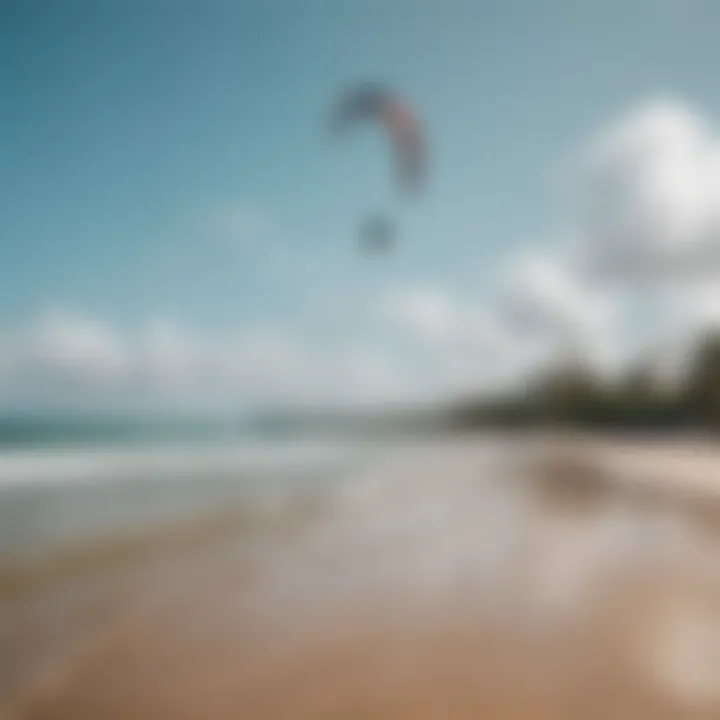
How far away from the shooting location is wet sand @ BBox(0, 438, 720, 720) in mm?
3615

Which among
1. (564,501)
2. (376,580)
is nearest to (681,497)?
(564,501)

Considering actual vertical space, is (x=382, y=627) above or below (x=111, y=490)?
above

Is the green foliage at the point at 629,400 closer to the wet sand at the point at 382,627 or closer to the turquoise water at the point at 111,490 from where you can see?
the turquoise water at the point at 111,490

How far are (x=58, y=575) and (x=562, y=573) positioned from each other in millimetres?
4789

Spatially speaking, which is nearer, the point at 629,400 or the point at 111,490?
the point at 111,490

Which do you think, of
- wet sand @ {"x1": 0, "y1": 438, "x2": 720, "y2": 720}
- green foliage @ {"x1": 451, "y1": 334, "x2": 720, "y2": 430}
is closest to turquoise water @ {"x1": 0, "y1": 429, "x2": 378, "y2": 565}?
wet sand @ {"x1": 0, "y1": 438, "x2": 720, "y2": 720}

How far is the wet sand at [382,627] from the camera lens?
362 centimetres

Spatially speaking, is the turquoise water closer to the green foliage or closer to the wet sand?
the wet sand

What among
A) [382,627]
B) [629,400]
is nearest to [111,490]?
[382,627]

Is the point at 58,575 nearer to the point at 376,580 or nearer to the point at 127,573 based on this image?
the point at 127,573

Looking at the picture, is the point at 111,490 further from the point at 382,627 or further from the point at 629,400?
the point at 629,400

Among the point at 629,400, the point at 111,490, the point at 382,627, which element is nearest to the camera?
the point at 382,627

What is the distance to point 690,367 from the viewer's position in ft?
116

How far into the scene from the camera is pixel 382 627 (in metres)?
4.79
